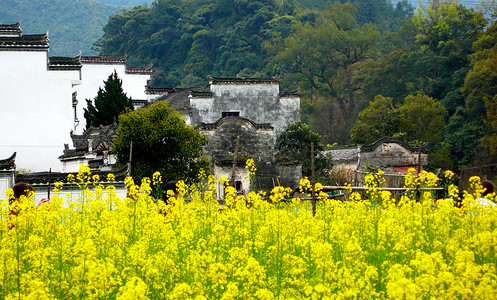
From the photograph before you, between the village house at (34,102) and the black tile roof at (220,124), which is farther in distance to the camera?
the black tile roof at (220,124)

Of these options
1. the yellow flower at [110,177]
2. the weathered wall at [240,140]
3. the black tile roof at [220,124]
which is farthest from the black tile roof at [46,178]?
the black tile roof at [220,124]

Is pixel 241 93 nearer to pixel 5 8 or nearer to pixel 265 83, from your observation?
pixel 265 83

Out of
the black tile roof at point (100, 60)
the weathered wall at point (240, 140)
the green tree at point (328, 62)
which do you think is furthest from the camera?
the green tree at point (328, 62)

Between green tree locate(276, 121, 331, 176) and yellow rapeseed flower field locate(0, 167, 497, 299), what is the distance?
68.9 feet

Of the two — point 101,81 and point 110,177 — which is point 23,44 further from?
point 101,81

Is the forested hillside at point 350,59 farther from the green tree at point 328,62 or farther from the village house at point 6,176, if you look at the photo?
the village house at point 6,176

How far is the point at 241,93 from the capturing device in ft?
120

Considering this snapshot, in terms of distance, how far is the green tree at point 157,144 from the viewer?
77.2ft

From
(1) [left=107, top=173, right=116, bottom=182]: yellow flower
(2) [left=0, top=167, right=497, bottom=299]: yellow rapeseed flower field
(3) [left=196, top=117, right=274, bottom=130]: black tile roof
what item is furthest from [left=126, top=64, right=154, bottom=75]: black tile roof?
(2) [left=0, top=167, right=497, bottom=299]: yellow rapeseed flower field

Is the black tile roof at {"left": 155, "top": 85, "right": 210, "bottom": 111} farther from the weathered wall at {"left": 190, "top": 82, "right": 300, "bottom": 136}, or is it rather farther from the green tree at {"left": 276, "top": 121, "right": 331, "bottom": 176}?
the green tree at {"left": 276, "top": 121, "right": 331, "bottom": 176}

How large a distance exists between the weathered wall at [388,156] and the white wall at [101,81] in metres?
18.5

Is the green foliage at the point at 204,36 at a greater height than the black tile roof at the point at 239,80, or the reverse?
the green foliage at the point at 204,36

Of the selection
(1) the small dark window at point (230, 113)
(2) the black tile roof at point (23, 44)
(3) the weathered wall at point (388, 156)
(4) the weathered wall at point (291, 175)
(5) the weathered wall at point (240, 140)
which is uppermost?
(2) the black tile roof at point (23, 44)

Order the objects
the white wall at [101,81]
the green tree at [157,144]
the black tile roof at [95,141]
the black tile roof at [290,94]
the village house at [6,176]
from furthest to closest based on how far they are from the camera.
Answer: the white wall at [101,81]
the black tile roof at [290,94]
the black tile roof at [95,141]
the green tree at [157,144]
the village house at [6,176]
